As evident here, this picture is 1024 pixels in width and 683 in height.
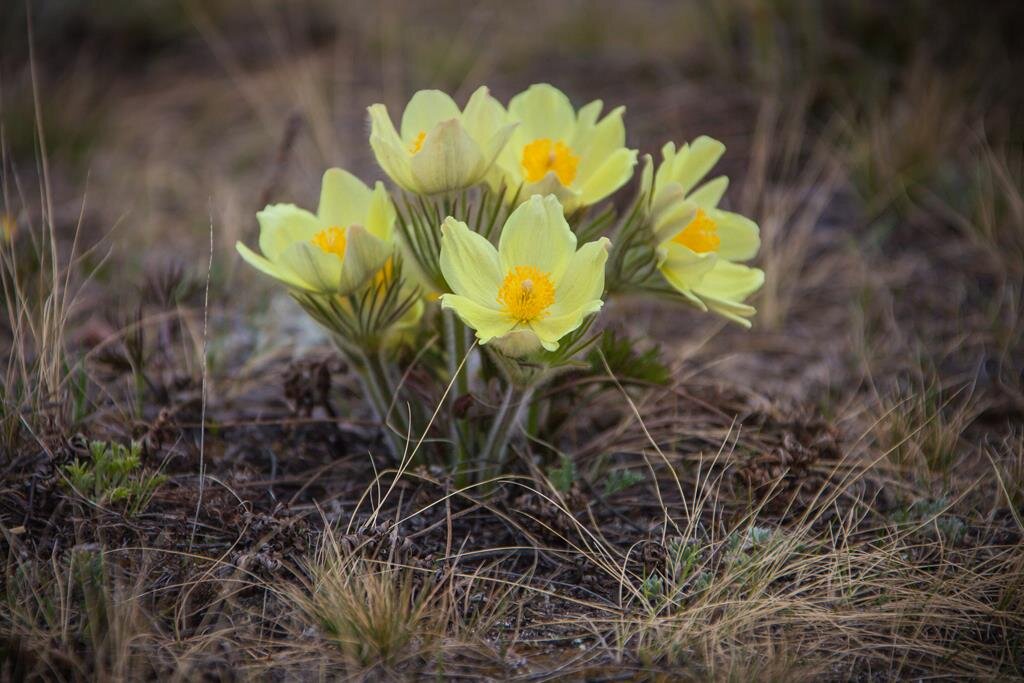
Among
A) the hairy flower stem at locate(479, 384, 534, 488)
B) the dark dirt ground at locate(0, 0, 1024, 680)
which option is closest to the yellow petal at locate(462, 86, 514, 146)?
the hairy flower stem at locate(479, 384, 534, 488)

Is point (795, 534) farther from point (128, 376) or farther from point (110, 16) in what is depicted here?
point (110, 16)

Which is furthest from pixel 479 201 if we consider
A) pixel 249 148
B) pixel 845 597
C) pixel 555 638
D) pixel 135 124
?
pixel 135 124

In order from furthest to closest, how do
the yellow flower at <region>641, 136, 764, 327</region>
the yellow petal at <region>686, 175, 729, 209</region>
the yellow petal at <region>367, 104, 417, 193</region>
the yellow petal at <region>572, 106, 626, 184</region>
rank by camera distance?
the yellow petal at <region>686, 175, 729, 209</region>, the yellow petal at <region>572, 106, 626, 184</region>, the yellow flower at <region>641, 136, 764, 327</region>, the yellow petal at <region>367, 104, 417, 193</region>

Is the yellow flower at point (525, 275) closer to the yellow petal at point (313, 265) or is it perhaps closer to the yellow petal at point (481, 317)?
the yellow petal at point (481, 317)

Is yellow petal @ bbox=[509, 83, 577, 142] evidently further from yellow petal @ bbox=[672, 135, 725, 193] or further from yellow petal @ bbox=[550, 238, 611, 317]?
yellow petal @ bbox=[550, 238, 611, 317]

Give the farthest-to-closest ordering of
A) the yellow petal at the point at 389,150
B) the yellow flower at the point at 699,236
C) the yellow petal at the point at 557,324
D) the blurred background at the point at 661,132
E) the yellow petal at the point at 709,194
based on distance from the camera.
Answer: the blurred background at the point at 661,132 < the yellow petal at the point at 709,194 < the yellow flower at the point at 699,236 < the yellow petal at the point at 389,150 < the yellow petal at the point at 557,324

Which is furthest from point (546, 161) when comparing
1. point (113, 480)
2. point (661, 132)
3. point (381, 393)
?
point (661, 132)

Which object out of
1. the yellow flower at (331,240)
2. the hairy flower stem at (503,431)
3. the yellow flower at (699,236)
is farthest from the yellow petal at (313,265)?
the yellow flower at (699,236)
